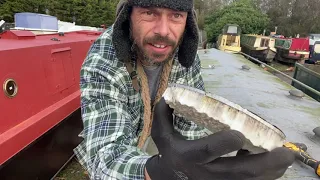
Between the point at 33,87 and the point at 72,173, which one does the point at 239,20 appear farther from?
the point at 33,87

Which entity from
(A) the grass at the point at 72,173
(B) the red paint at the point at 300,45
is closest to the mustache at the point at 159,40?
(A) the grass at the point at 72,173

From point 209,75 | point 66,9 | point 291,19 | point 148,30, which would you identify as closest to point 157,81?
point 148,30

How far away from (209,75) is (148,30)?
9.71 ft

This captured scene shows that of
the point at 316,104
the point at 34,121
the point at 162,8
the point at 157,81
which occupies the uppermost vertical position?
the point at 162,8

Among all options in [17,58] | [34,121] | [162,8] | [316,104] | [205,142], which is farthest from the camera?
[316,104]

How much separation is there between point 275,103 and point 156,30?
7.04 ft

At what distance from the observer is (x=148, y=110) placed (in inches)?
69.4

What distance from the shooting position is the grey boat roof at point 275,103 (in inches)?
89.0

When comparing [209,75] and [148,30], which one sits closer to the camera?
[148,30]

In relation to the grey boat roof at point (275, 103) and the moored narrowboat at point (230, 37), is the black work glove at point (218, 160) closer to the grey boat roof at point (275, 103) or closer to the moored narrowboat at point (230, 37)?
the grey boat roof at point (275, 103)

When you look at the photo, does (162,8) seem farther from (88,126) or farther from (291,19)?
(291,19)

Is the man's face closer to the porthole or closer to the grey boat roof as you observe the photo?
the grey boat roof

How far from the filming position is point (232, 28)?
19.2 m

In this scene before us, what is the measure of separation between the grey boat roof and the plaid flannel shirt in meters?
0.98
